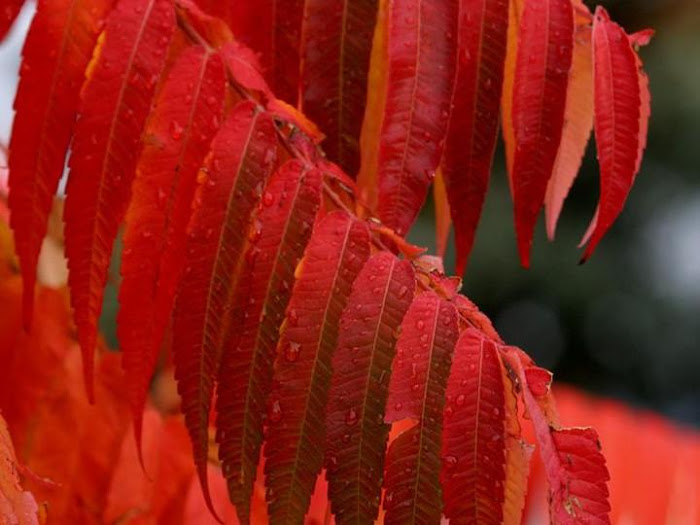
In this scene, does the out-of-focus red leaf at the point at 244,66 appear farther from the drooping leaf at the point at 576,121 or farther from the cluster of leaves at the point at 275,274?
the drooping leaf at the point at 576,121

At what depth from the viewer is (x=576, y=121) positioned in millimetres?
1306

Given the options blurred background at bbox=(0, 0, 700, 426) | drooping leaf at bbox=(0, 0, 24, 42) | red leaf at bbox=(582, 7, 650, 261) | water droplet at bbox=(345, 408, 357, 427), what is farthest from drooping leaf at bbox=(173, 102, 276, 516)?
blurred background at bbox=(0, 0, 700, 426)

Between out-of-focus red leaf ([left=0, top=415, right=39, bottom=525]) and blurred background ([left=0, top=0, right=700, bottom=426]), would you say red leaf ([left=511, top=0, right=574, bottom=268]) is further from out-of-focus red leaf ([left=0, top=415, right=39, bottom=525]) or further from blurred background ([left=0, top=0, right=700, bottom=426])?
blurred background ([left=0, top=0, right=700, bottom=426])

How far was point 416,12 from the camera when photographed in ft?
3.66

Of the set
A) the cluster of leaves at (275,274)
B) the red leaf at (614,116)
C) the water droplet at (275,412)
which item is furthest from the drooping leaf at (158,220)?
the red leaf at (614,116)

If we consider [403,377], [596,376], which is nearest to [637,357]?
[596,376]

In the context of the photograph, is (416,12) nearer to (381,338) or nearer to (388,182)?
(388,182)

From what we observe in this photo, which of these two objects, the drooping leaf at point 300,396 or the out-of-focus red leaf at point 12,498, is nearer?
the out-of-focus red leaf at point 12,498

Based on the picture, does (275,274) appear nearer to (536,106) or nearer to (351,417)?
(351,417)

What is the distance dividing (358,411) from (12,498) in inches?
10.6

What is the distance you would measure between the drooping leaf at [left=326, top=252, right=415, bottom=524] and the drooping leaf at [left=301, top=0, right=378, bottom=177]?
0.22 metres

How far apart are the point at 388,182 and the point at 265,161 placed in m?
0.12

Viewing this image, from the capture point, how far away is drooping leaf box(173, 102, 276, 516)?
96cm

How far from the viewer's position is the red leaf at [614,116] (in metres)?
1.13
